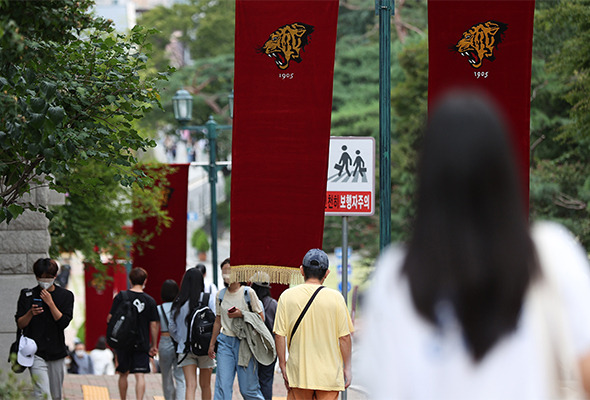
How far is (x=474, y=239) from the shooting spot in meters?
2.24

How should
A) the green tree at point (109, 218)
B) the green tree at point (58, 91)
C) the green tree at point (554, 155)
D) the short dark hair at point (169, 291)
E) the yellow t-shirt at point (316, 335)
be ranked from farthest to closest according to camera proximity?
the green tree at point (554, 155), the green tree at point (109, 218), the short dark hair at point (169, 291), the yellow t-shirt at point (316, 335), the green tree at point (58, 91)

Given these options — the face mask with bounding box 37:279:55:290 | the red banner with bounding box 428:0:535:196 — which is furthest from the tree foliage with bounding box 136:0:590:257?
the face mask with bounding box 37:279:55:290

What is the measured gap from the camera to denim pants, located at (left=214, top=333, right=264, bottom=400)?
9.86m

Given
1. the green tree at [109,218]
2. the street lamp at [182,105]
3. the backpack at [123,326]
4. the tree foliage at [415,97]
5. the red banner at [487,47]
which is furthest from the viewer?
the street lamp at [182,105]

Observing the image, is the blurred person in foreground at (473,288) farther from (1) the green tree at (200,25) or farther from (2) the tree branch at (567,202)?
(1) the green tree at (200,25)

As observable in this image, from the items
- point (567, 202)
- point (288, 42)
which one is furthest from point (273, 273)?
point (567, 202)

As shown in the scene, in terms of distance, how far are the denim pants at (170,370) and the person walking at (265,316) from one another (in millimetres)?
1183

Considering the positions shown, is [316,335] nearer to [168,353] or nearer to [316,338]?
[316,338]

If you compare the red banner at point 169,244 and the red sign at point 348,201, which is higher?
the red sign at point 348,201

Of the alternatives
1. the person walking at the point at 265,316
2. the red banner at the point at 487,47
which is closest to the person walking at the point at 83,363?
the person walking at the point at 265,316

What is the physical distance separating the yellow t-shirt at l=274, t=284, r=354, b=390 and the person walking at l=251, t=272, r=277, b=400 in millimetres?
1589

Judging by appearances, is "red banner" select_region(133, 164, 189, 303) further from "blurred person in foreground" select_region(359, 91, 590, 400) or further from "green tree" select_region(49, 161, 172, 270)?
"blurred person in foreground" select_region(359, 91, 590, 400)

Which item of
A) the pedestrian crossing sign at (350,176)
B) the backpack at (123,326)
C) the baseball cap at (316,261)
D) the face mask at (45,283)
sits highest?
the pedestrian crossing sign at (350,176)

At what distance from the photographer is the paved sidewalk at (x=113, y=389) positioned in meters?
13.5
